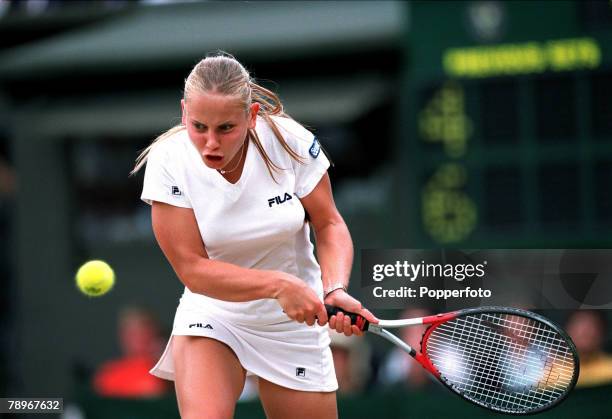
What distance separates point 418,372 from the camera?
6449mm

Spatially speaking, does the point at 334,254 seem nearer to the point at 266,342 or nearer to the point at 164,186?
the point at 266,342

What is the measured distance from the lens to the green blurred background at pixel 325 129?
659cm

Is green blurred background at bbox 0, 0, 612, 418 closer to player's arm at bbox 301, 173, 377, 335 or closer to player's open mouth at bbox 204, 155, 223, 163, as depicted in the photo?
player's arm at bbox 301, 173, 377, 335

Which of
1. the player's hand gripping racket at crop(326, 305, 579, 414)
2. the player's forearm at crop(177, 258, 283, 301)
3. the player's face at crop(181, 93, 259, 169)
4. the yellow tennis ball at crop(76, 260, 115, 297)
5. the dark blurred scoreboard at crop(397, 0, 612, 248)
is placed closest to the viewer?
the player's face at crop(181, 93, 259, 169)

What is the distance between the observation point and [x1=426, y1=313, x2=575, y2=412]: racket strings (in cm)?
339

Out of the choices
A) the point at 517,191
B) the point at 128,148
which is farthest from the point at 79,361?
the point at 517,191

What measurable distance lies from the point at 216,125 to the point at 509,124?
3.99 metres

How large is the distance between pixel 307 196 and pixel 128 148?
604 centimetres

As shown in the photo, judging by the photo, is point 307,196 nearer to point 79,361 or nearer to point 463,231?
point 463,231

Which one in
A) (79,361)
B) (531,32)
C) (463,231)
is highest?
(531,32)

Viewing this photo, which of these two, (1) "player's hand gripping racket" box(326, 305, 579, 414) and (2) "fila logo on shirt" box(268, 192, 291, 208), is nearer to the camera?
(2) "fila logo on shirt" box(268, 192, 291, 208)

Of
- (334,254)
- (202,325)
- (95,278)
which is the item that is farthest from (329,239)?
(95,278)

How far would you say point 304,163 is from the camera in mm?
3271

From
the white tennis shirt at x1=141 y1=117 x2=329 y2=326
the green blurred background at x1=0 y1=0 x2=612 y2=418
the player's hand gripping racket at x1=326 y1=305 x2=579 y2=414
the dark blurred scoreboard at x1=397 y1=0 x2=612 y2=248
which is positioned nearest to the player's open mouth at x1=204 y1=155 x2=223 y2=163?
the white tennis shirt at x1=141 y1=117 x2=329 y2=326
